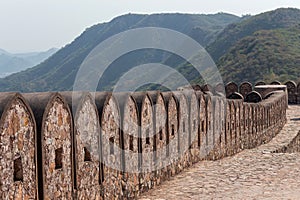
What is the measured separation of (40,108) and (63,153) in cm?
44

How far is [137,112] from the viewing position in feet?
16.7

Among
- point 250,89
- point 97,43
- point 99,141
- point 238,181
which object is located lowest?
point 238,181

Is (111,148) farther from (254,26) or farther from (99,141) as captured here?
(254,26)

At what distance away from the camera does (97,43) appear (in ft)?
447

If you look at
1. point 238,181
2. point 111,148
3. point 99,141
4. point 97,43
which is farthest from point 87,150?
point 97,43

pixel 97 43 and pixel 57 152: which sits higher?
pixel 97 43

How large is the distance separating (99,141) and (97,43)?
440 feet

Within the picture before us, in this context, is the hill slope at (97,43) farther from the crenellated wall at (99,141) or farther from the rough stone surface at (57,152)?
the rough stone surface at (57,152)

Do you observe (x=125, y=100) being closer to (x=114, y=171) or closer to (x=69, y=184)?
(x=114, y=171)

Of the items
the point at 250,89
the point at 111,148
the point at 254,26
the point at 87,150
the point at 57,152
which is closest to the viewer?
the point at 57,152

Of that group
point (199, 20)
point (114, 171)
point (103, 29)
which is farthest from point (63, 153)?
point (103, 29)

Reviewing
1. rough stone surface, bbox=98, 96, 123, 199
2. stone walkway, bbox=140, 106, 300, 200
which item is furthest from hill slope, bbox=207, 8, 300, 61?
rough stone surface, bbox=98, 96, 123, 199

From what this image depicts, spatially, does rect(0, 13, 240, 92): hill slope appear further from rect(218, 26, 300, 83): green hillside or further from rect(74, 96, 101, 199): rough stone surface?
rect(74, 96, 101, 199): rough stone surface

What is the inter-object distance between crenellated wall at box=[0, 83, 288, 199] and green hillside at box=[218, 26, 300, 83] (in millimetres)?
37129
